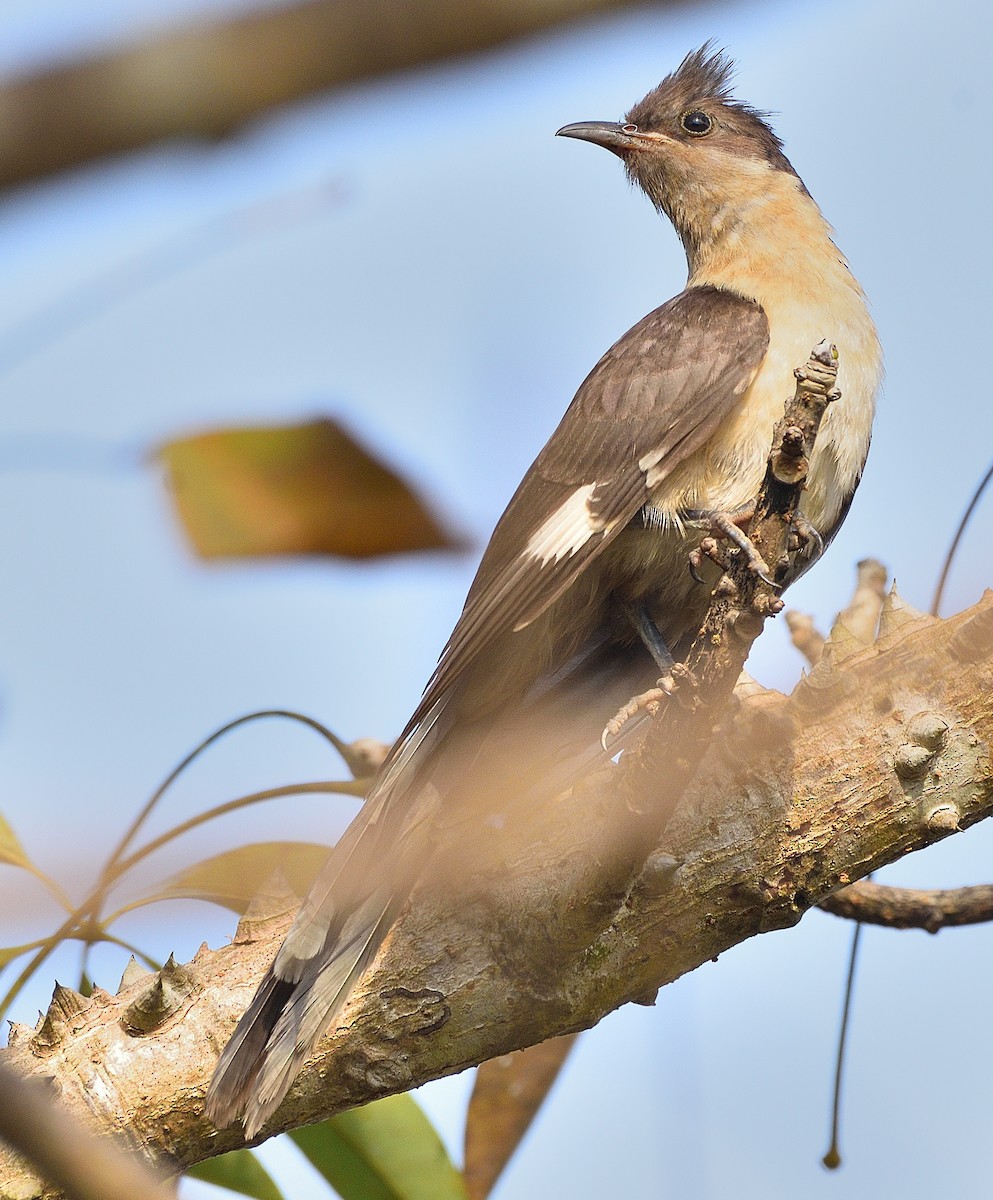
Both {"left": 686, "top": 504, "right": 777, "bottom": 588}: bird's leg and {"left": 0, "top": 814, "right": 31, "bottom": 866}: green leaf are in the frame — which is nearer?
{"left": 686, "top": 504, "right": 777, "bottom": 588}: bird's leg

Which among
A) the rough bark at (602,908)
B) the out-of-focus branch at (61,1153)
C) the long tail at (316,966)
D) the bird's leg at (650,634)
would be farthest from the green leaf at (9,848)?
the out-of-focus branch at (61,1153)

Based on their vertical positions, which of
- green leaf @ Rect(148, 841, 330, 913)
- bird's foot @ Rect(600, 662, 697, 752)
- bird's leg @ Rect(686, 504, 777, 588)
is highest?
green leaf @ Rect(148, 841, 330, 913)

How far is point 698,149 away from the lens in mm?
4969

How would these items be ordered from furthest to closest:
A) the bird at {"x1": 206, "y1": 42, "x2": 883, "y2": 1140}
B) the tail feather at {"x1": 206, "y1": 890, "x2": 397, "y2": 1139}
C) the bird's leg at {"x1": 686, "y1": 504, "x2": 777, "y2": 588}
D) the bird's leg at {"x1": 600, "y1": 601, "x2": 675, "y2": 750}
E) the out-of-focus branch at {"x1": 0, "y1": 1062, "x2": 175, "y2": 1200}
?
the bird's leg at {"x1": 600, "y1": 601, "x2": 675, "y2": 750} → the bird at {"x1": 206, "y1": 42, "x2": 883, "y2": 1140} → the tail feather at {"x1": 206, "y1": 890, "x2": 397, "y2": 1139} → the bird's leg at {"x1": 686, "y1": 504, "x2": 777, "y2": 588} → the out-of-focus branch at {"x1": 0, "y1": 1062, "x2": 175, "y2": 1200}

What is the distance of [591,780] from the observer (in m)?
3.47

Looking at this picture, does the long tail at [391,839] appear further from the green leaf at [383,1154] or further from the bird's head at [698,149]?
the bird's head at [698,149]

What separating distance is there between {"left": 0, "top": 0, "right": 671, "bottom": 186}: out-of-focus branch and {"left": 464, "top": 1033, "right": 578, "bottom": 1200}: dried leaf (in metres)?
3.33

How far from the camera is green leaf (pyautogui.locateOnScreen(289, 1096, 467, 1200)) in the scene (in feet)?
11.6

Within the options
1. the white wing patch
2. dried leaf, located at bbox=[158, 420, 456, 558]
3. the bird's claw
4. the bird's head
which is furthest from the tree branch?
the bird's head

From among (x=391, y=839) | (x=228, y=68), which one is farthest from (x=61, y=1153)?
(x=391, y=839)

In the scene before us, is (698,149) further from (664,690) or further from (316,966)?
(316,966)

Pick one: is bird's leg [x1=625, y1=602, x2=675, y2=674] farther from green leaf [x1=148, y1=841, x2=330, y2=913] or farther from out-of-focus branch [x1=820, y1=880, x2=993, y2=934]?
green leaf [x1=148, y1=841, x2=330, y2=913]

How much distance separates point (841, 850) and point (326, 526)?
1494mm

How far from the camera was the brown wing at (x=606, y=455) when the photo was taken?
11.4 ft
